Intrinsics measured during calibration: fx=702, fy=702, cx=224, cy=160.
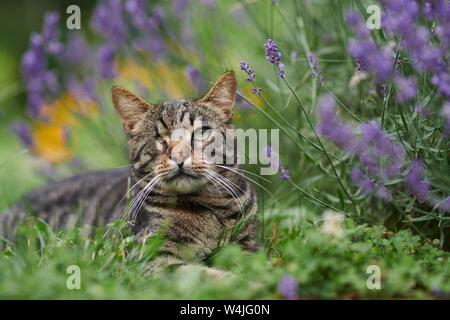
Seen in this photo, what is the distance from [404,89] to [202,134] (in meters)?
0.73

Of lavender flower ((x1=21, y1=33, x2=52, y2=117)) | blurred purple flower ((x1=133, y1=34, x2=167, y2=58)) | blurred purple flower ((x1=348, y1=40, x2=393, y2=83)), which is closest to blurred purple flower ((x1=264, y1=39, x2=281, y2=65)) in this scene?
blurred purple flower ((x1=348, y1=40, x2=393, y2=83))

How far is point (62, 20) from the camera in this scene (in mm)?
6648

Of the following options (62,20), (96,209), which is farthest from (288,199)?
(62,20)

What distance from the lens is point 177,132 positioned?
2.50 metres

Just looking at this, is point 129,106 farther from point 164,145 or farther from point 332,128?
point 332,128

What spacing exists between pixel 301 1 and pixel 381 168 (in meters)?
0.99

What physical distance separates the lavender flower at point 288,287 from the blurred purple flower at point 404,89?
675 millimetres

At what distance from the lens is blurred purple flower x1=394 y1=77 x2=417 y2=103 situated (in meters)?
2.15

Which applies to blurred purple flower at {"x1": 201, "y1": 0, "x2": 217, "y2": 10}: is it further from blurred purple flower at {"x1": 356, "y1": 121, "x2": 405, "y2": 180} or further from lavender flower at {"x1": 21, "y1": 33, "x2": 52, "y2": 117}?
blurred purple flower at {"x1": 356, "y1": 121, "x2": 405, "y2": 180}

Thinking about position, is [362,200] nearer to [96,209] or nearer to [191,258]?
[191,258]

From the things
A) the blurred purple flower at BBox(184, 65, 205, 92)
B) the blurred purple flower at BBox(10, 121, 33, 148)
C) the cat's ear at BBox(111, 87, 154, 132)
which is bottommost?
the cat's ear at BBox(111, 87, 154, 132)

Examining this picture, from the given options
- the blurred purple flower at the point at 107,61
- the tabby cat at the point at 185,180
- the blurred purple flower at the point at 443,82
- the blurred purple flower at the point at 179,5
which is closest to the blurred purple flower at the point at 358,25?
the blurred purple flower at the point at 443,82

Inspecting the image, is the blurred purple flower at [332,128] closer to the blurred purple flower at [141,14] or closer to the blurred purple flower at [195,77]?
the blurred purple flower at [195,77]
